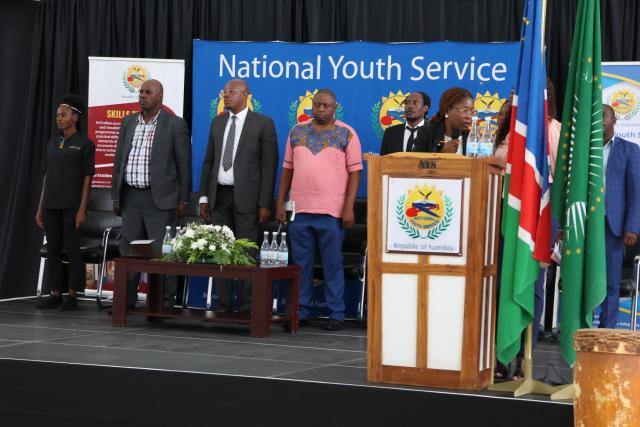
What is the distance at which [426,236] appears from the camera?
5.35m

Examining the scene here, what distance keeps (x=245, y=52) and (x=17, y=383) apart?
4.61m

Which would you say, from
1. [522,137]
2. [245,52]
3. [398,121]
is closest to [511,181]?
[522,137]

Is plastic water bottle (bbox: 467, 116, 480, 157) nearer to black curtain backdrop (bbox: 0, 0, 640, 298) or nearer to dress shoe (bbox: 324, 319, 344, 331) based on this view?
dress shoe (bbox: 324, 319, 344, 331)

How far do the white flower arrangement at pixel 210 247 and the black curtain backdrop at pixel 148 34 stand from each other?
240 centimetres

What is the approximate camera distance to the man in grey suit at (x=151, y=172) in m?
8.48

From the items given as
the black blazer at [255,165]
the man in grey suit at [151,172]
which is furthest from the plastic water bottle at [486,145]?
the man in grey suit at [151,172]

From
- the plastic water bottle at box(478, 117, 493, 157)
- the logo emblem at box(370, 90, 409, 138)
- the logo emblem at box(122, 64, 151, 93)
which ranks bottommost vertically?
the plastic water bottle at box(478, 117, 493, 157)

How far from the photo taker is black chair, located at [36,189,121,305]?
934cm

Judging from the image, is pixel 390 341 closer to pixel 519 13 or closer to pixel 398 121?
pixel 398 121

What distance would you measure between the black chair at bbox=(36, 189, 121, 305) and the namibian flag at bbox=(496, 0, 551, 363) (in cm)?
469

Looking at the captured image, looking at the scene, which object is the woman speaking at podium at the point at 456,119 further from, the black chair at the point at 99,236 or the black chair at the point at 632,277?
the black chair at the point at 99,236

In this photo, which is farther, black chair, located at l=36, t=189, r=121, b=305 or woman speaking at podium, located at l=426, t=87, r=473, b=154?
black chair, located at l=36, t=189, r=121, b=305

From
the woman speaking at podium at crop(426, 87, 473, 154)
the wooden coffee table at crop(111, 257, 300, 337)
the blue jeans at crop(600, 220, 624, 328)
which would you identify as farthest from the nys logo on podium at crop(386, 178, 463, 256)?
the wooden coffee table at crop(111, 257, 300, 337)

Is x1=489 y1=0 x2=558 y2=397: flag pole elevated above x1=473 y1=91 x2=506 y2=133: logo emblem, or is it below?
below
